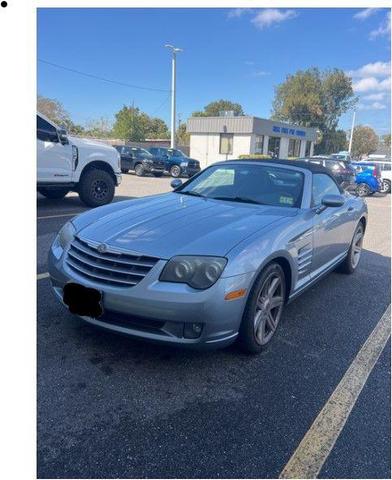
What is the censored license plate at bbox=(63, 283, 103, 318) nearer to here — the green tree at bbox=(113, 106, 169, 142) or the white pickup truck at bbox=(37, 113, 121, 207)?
the white pickup truck at bbox=(37, 113, 121, 207)

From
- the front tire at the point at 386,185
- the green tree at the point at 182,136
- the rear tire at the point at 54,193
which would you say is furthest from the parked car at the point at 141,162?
the green tree at the point at 182,136

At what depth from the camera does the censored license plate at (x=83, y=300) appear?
7.86 ft

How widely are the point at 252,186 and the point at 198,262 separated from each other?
1677 mm

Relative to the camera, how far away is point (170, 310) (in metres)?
2.26

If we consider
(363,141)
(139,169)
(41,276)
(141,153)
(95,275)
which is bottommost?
(41,276)

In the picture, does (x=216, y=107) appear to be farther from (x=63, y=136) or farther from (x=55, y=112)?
(x=63, y=136)

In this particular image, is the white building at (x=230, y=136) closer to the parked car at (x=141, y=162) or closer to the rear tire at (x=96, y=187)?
the parked car at (x=141, y=162)

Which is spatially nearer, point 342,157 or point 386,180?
point 386,180

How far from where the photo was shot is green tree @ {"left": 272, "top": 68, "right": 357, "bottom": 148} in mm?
52312

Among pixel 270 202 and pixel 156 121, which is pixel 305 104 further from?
pixel 270 202

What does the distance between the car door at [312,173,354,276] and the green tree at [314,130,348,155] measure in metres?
53.4

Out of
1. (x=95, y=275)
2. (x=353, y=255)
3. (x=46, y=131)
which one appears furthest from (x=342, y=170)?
(x=95, y=275)
